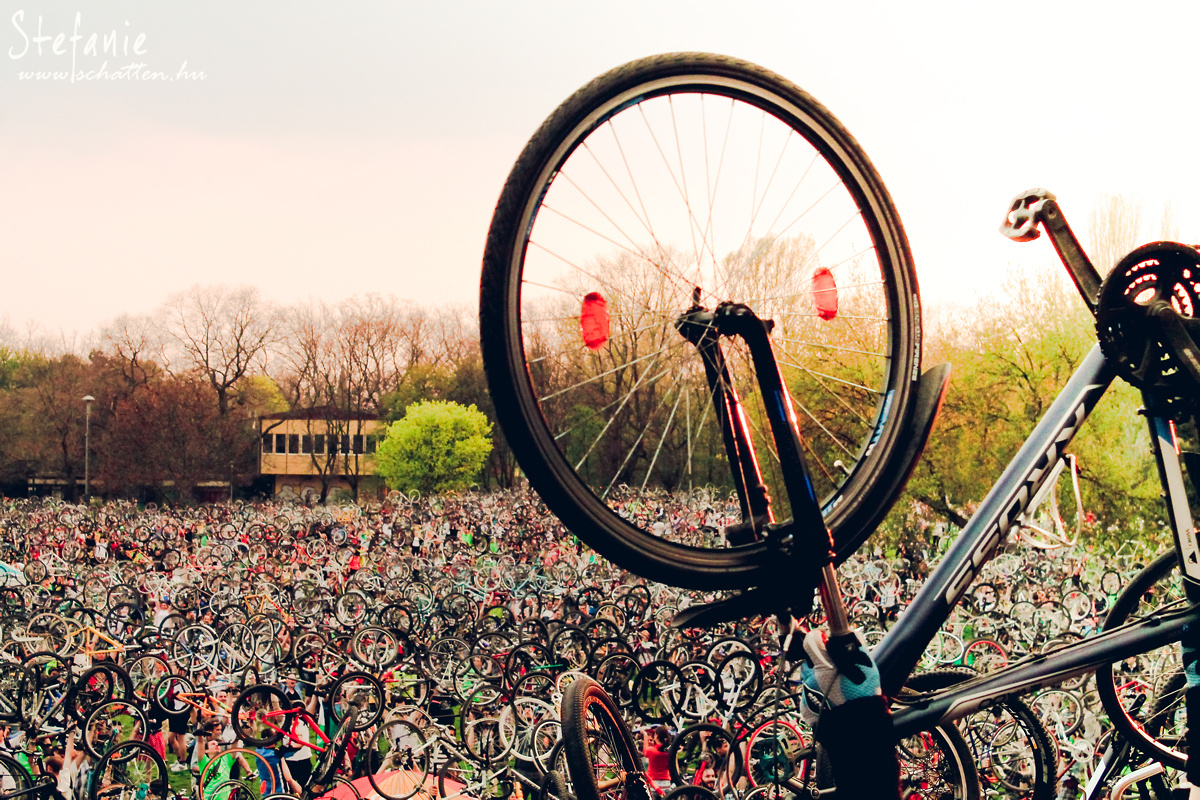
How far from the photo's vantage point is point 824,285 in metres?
2.41

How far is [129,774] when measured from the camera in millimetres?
8398

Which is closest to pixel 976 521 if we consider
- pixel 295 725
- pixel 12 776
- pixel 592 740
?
pixel 592 740

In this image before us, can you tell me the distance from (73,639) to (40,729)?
3.92m

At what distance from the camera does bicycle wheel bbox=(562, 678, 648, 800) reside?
2.81m

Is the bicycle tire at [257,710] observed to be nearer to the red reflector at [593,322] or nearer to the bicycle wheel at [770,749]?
the bicycle wheel at [770,749]

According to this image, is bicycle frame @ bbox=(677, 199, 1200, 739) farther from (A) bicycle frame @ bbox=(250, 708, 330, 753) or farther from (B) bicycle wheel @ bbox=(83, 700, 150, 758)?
(B) bicycle wheel @ bbox=(83, 700, 150, 758)

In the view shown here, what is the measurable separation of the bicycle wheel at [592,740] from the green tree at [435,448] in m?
41.0

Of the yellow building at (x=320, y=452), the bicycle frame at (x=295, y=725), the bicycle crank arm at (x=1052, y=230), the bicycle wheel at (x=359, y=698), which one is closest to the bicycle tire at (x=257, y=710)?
the bicycle frame at (x=295, y=725)

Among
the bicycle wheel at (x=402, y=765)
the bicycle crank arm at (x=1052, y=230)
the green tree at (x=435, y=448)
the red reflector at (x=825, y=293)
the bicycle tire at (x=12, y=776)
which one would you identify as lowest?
the bicycle wheel at (x=402, y=765)

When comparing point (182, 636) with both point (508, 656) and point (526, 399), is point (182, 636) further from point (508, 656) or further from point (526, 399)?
point (526, 399)

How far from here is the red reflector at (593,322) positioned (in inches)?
81.7

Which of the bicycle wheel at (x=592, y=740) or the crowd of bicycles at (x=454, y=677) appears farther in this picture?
the crowd of bicycles at (x=454, y=677)

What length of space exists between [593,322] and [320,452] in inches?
2090

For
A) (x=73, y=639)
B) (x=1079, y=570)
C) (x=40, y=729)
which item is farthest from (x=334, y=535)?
(x=1079, y=570)
